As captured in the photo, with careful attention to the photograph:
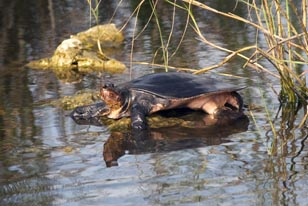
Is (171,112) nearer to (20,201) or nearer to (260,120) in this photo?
(260,120)

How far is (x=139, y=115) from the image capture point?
20.3 ft

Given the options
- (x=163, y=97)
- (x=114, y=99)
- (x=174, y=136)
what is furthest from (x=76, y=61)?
(x=174, y=136)

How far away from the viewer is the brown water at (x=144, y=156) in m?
4.53

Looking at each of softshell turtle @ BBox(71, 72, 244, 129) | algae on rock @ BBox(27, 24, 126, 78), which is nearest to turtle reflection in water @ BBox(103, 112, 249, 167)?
softshell turtle @ BBox(71, 72, 244, 129)

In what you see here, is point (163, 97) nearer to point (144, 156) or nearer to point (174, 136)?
point (174, 136)

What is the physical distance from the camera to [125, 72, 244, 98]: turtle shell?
628 cm

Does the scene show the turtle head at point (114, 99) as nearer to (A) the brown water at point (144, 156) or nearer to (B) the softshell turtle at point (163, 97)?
(B) the softshell turtle at point (163, 97)

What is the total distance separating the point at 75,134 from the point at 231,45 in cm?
355

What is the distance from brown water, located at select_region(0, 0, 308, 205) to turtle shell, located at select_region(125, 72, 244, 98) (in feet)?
1.04

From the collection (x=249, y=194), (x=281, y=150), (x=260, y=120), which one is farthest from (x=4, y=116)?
(x=249, y=194)

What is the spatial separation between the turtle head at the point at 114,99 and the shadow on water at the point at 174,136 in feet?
0.45

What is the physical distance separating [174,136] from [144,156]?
0.50 m

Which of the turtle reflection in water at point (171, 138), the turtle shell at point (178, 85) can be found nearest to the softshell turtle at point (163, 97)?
Answer: the turtle shell at point (178, 85)

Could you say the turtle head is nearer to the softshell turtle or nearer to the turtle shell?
the softshell turtle
